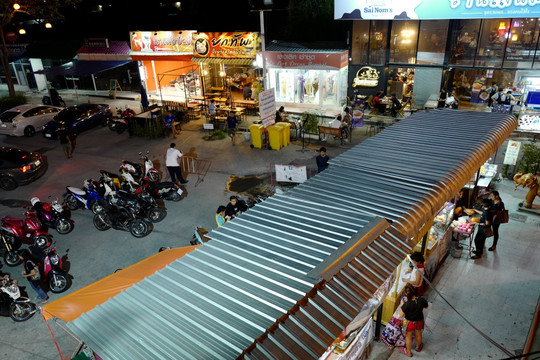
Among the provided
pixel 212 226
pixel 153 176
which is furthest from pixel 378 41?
pixel 212 226

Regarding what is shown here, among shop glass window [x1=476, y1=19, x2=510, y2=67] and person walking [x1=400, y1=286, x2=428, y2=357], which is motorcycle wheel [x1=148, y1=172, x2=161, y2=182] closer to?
person walking [x1=400, y1=286, x2=428, y2=357]

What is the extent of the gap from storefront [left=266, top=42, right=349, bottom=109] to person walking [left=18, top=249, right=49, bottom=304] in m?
18.4

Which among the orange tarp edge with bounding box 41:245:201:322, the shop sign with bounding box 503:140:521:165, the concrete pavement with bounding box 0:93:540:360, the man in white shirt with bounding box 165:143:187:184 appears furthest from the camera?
the man in white shirt with bounding box 165:143:187:184

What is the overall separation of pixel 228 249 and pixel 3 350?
5.83 meters

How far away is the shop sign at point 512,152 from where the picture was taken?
13781 millimetres

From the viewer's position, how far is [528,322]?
27.2 feet

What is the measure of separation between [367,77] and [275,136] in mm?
9029

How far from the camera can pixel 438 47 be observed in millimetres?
23297

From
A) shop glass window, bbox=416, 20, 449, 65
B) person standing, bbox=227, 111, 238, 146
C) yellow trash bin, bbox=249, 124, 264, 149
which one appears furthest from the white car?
shop glass window, bbox=416, 20, 449, 65

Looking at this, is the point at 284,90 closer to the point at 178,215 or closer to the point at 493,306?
the point at 178,215

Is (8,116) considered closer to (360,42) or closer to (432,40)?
(360,42)

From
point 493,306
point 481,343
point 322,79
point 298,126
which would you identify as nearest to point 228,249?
point 481,343

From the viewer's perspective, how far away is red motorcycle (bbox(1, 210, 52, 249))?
36.9ft

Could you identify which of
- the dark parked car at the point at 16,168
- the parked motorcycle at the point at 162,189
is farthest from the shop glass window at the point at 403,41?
the dark parked car at the point at 16,168
